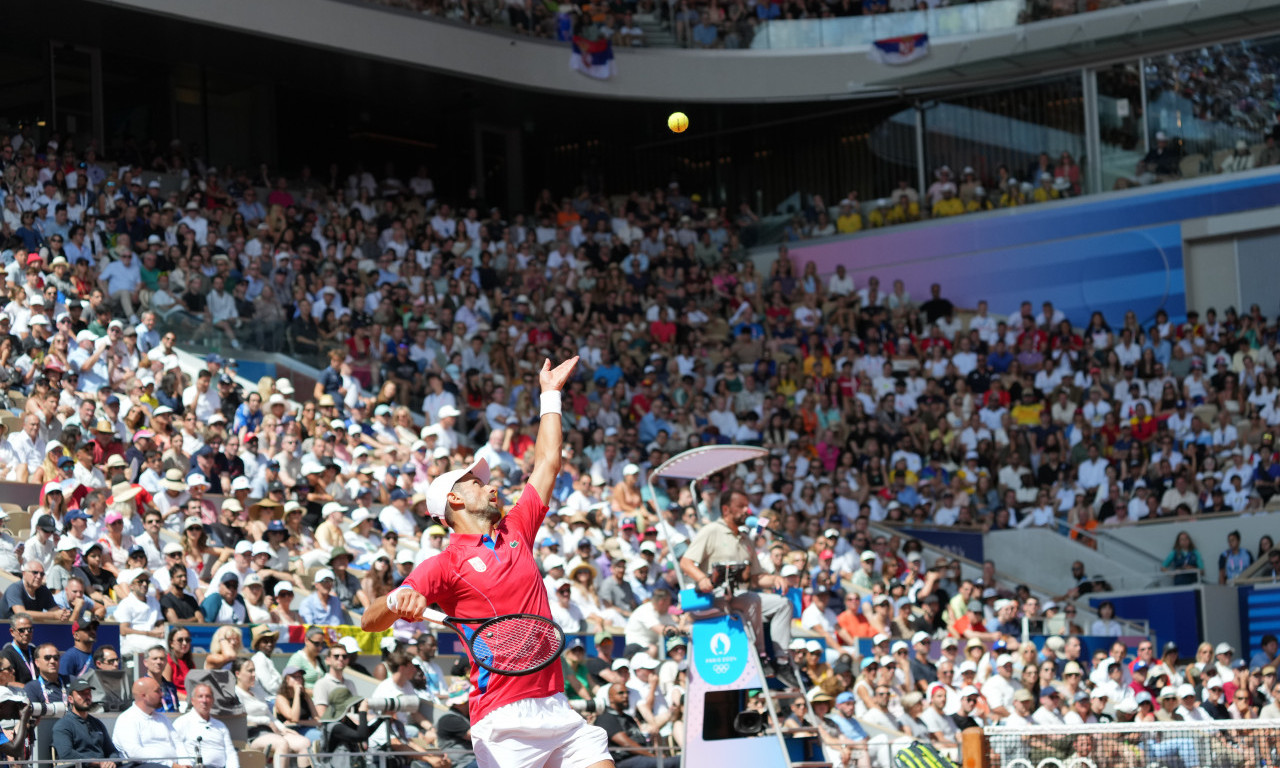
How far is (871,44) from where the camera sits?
32062mm

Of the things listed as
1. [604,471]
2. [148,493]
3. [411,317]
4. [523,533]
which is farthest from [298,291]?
[523,533]

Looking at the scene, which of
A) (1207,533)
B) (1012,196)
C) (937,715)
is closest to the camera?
(937,715)

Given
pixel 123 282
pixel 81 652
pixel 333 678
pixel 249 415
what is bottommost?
pixel 333 678

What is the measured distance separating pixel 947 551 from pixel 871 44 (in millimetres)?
12618

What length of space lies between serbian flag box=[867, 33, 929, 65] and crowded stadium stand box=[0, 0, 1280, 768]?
0.81 m

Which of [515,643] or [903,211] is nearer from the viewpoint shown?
[515,643]

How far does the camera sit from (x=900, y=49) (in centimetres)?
3178

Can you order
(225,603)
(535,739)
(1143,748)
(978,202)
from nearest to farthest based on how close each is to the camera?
1. (535,739)
2. (1143,748)
3. (225,603)
4. (978,202)

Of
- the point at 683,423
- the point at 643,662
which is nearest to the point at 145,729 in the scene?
the point at 643,662

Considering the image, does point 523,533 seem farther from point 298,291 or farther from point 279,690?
point 298,291

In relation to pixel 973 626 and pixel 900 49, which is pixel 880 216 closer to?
pixel 900 49

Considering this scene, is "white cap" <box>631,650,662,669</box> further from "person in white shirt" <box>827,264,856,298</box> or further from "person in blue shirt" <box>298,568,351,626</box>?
"person in white shirt" <box>827,264,856,298</box>

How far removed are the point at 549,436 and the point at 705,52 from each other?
2572 centimetres

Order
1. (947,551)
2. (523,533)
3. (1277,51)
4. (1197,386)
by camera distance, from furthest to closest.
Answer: (1277,51) < (1197,386) < (947,551) < (523,533)
